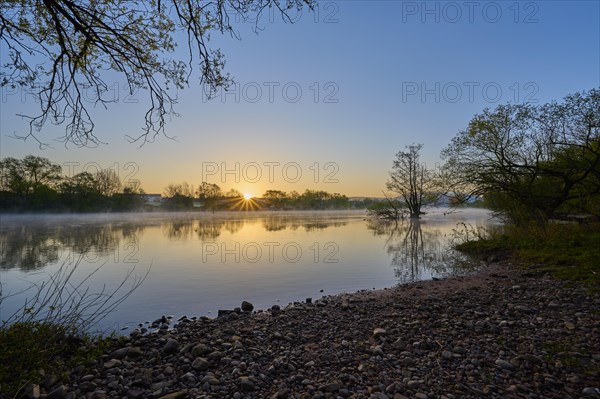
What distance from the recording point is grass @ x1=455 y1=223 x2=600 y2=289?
752cm

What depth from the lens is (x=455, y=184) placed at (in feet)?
53.0

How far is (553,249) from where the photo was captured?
1041cm

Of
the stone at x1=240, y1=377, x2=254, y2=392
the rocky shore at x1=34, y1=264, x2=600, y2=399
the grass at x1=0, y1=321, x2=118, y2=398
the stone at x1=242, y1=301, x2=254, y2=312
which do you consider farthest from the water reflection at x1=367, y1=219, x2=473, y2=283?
the grass at x1=0, y1=321, x2=118, y2=398

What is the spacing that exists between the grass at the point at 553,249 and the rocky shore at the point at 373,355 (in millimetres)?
1821

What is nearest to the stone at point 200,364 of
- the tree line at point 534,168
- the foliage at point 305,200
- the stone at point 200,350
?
the stone at point 200,350

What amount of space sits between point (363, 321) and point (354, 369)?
5.85 ft

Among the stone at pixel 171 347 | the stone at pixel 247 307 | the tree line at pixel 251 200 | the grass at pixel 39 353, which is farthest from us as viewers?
the tree line at pixel 251 200

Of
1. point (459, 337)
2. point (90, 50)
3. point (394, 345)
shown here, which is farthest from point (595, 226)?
point (90, 50)

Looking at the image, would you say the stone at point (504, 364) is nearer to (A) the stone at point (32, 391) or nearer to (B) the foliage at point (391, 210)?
(A) the stone at point (32, 391)

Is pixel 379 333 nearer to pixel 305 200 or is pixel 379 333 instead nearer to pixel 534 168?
pixel 534 168

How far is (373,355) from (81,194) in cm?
7693

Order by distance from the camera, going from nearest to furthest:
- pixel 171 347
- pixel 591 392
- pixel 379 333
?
1. pixel 591 392
2. pixel 171 347
3. pixel 379 333

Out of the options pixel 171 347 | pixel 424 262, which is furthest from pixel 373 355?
pixel 424 262

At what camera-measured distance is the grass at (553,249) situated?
7.52 m
